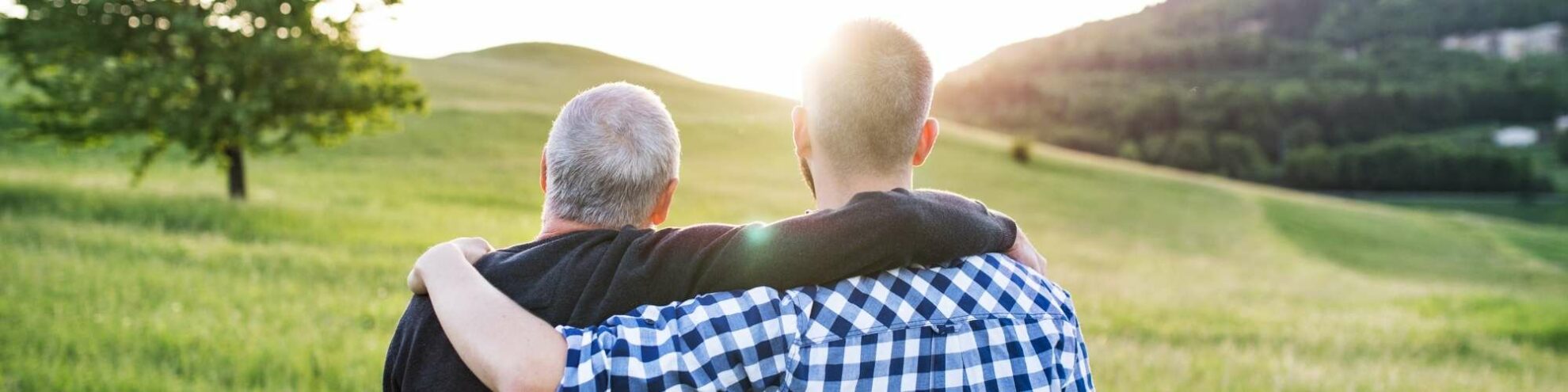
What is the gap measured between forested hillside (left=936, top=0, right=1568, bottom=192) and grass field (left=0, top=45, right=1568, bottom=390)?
138 ft

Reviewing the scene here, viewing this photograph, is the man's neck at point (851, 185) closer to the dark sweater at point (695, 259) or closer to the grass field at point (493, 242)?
the dark sweater at point (695, 259)

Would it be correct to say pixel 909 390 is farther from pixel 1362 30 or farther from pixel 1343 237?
pixel 1362 30

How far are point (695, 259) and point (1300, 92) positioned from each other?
148 meters

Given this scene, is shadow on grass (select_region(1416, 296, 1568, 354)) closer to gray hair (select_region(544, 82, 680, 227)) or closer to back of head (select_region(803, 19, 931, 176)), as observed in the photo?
back of head (select_region(803, 19, 931, 176))

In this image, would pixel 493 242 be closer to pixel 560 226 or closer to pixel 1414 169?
pixel 560 226

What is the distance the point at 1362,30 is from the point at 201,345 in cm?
21127

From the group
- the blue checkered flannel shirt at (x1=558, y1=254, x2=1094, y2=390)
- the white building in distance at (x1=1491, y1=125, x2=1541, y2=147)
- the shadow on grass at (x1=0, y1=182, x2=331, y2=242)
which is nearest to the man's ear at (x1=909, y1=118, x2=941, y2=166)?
the blue checkered flannel shirt at (x1=558, y1=254, x2=1094, y2=390)

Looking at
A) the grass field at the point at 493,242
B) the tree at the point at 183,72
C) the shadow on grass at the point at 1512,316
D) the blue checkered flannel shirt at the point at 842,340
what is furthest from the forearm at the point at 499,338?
the tree at the point at 183,72

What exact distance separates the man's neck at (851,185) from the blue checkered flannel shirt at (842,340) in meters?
0.25

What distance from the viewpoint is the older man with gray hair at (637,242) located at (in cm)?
218

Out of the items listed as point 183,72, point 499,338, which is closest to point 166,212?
point 183,72

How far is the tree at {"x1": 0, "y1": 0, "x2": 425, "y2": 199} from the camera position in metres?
15.8

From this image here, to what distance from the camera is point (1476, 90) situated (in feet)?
440

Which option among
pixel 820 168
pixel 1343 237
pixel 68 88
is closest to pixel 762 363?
pixel 820 168
